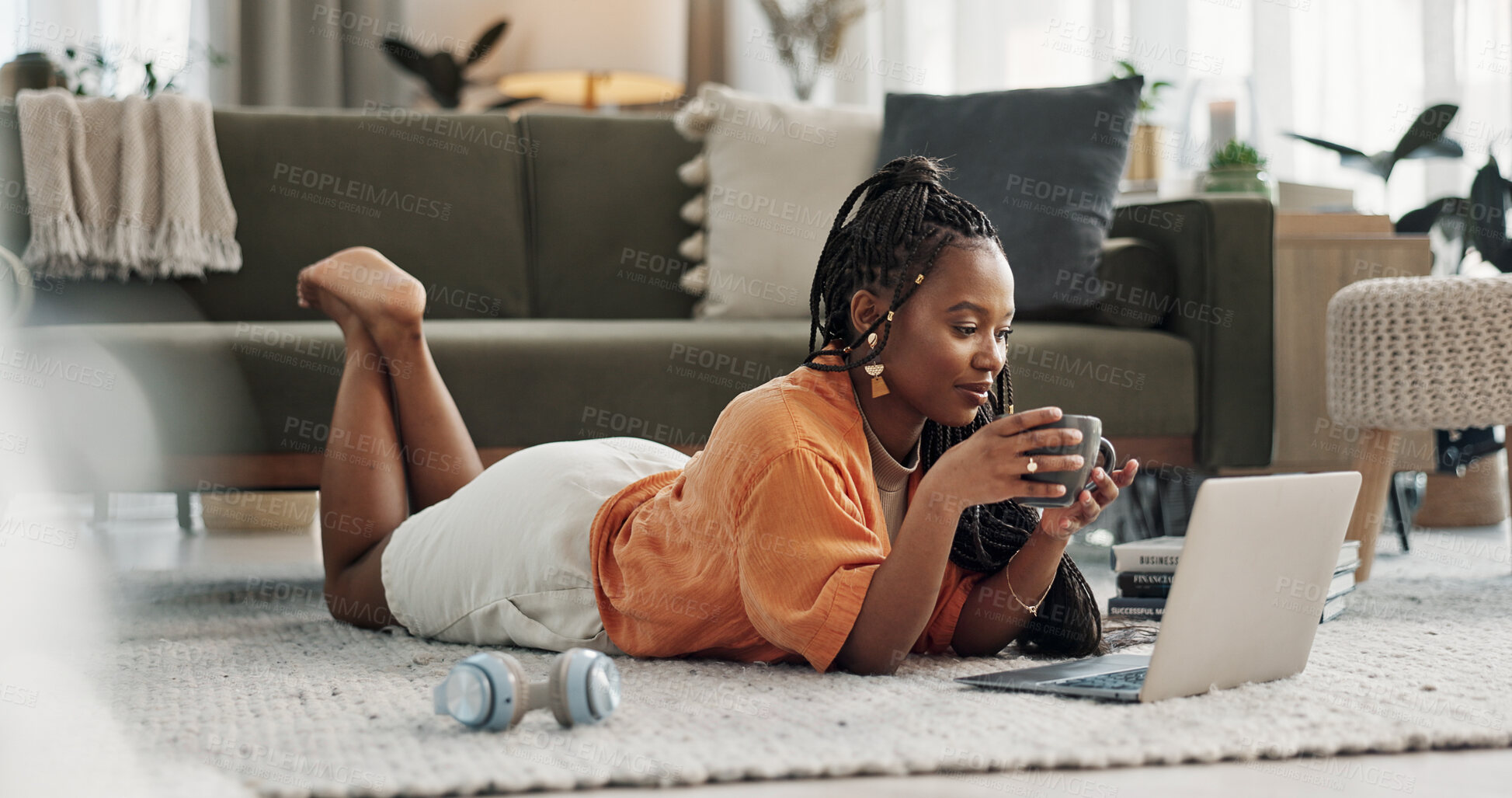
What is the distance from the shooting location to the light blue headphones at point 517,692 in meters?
0.83

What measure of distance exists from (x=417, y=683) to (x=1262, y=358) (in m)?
1.37

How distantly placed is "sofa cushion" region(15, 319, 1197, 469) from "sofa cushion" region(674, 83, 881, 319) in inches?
11.5

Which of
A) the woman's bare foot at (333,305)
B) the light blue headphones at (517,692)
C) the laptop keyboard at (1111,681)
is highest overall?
the woman's bare foot at (333,305)

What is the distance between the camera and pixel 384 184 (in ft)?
7.38

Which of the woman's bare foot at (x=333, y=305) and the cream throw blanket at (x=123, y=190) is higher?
the cream throw blanket at (x=123, y=190)

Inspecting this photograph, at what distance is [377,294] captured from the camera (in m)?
1.46

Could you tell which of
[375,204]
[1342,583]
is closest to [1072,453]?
[1342,583]

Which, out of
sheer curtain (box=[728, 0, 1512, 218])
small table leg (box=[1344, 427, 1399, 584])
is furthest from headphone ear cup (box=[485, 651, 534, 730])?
sheer curtain (box=[728, 0, 1512, 218])

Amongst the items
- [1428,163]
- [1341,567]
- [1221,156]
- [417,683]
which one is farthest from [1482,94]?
[417,683]

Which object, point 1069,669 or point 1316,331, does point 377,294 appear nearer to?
point 1069,669

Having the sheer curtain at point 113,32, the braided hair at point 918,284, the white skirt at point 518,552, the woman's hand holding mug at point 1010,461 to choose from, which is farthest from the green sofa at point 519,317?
the sheer curtain at point 113,32

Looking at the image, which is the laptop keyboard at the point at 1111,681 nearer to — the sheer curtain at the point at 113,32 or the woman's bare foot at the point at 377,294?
the woman's bare foot at the point at 377,294

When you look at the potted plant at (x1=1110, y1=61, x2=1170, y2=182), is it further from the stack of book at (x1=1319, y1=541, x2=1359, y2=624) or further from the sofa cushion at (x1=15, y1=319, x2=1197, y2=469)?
the stack of book at (x1=1319, y1=541, x2=1359, y2=624)

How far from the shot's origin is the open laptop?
880mm
